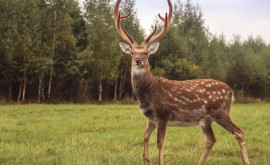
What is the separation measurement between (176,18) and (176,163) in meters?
42.8

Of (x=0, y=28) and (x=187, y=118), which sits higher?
(x=0, y=28)

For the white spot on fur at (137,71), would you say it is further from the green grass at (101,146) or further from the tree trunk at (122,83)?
the tree trunk at (122,83)

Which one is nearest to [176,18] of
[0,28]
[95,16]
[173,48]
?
[173,48]

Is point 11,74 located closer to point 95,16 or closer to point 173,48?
point 95,16

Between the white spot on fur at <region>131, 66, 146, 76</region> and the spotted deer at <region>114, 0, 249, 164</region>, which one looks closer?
the spotted deer at <region>114, 0, 249, 164</region>

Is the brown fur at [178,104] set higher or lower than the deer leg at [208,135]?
higher

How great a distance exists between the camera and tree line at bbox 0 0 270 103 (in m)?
24.7

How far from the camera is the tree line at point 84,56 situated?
80.9ft

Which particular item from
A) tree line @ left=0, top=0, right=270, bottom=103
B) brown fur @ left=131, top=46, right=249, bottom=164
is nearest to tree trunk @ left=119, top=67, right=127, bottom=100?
tree line @ left=0, top=0, right=270, bottom=103

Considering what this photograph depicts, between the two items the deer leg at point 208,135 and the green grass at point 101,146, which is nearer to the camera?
the green grass at point 101,146

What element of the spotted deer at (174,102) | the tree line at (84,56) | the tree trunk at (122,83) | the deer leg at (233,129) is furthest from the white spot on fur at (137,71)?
the tree trunk at (122,83)

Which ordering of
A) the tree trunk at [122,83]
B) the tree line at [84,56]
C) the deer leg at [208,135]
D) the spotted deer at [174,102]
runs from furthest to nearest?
the tree trunk at [122,83] < the tree line at [84,56] < the deer leg at [208,135] < the spotted deer at [174,102]

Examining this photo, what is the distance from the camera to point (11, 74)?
2456 cm

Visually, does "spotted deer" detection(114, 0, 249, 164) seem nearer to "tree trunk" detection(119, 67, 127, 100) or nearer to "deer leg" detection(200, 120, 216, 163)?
"deer leg" detection(200, 120, 216, 163)
